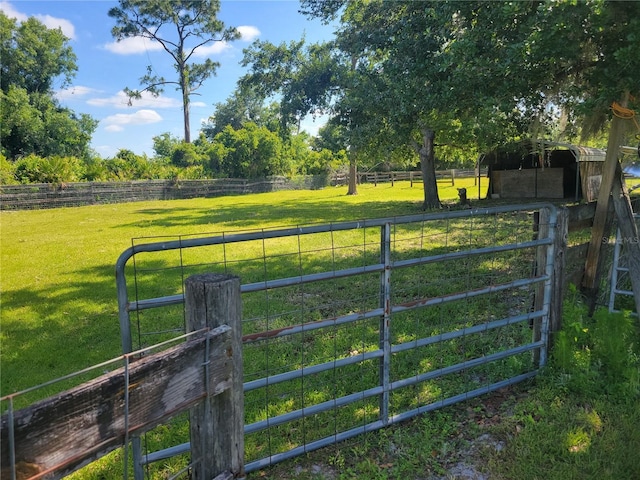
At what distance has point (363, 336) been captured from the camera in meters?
4.12

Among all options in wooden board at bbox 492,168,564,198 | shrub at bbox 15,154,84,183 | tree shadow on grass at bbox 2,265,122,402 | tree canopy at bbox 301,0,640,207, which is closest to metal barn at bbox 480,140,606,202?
wooden board at bbox 492,168,564,198

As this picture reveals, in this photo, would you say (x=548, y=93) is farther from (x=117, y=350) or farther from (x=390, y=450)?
(x=117, y=350)

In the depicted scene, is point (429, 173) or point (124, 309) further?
point (429, 173)

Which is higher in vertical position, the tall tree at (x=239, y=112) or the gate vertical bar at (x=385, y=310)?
the tall tree at (x=239, y=112)

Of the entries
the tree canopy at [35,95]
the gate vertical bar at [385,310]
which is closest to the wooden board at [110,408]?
the gate vertical bar at [385,310]

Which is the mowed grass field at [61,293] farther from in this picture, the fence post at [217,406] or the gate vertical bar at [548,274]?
the gate vertical bar at [548,274]

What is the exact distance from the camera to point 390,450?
282 cm

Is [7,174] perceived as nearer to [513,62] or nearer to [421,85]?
[421,85]

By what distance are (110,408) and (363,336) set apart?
316cm

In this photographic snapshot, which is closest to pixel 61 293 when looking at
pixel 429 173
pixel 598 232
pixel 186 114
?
pixel 598 232

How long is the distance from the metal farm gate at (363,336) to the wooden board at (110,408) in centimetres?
63

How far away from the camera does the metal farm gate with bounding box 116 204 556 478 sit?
2533mm

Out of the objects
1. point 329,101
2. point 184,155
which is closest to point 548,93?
point 329,101

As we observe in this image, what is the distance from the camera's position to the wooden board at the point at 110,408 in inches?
38.1
